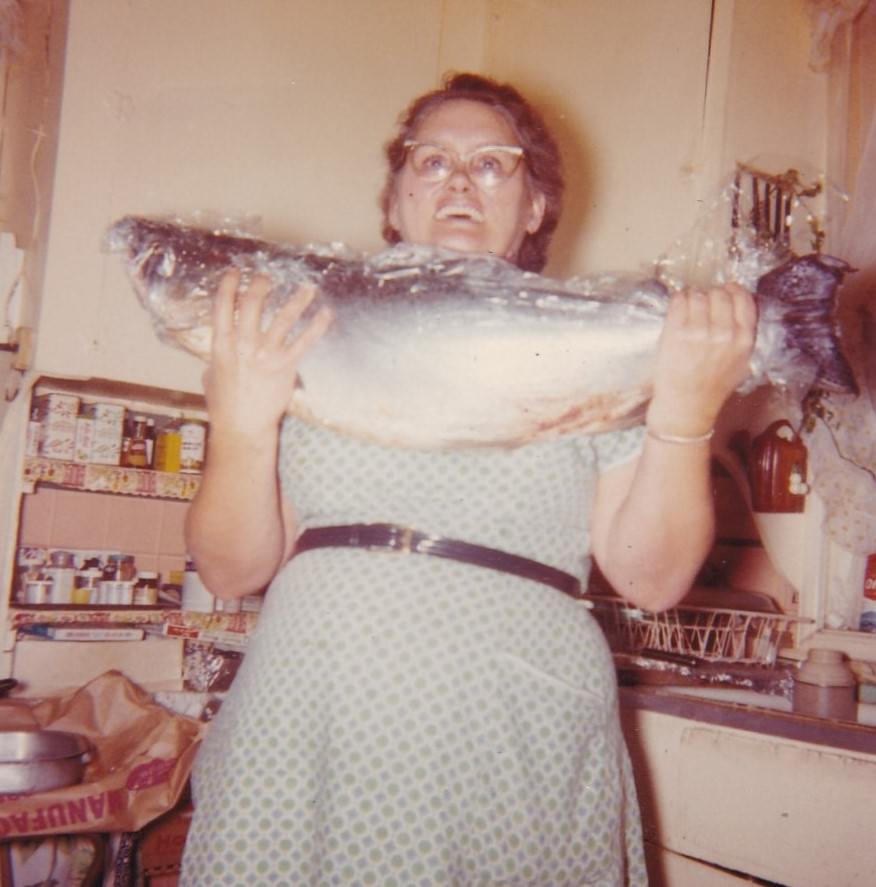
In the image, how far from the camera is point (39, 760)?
1513mm

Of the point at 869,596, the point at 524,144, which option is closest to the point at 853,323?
the point at 869,596

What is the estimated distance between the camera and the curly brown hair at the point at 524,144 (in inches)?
42.9

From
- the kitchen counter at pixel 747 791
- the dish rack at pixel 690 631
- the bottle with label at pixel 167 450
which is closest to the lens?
the kitchen counter at pixel 747 791

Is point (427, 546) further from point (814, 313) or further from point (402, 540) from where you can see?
point (814, 313)

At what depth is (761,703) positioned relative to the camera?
1.61 m

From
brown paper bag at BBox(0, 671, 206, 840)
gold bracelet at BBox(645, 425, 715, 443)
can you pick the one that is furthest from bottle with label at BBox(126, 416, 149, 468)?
gold bracelet at BBox(645, 425, 715, 443)

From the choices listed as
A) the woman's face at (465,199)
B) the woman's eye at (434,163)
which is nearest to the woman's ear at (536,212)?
the woman's face at (465,199)

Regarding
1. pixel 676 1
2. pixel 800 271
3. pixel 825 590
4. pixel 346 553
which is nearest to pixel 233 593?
pixel 346 553

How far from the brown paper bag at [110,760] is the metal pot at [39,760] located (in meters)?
0.02

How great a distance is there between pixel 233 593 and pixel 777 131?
2137 mm

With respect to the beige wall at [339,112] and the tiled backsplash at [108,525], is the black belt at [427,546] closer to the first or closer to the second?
the beige wall at [339,112]

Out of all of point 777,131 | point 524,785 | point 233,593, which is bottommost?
point 524,785

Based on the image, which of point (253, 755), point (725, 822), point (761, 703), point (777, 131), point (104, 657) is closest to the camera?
point (253, 755)

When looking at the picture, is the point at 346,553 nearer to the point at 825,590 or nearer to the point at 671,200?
the point at 825,590
